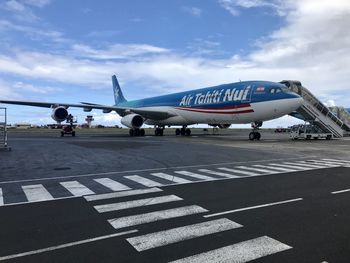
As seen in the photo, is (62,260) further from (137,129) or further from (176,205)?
(137,129)

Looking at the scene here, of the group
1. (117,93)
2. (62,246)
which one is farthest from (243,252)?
(117,93)

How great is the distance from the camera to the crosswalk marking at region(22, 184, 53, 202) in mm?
8180

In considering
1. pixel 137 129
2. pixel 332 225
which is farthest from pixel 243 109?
pixel 332 225

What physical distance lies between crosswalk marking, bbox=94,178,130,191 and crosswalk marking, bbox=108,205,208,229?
8.67 ft

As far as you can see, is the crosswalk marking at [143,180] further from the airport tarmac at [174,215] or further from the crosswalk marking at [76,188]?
the crosswalk marking at [76,188]

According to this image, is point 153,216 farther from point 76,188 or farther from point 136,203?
point 76,188

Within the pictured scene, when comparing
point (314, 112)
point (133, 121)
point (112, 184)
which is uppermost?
point (314, 112)

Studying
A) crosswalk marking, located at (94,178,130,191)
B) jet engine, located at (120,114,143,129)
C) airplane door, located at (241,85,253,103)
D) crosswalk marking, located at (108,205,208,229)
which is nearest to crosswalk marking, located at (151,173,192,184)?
crosswalk marking, located at (94,178,130,191)

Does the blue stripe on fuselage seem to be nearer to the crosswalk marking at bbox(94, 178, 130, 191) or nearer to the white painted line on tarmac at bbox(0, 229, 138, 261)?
the crosswalk marking at bbox(94, 178, 130, 191)

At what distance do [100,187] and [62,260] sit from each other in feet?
16.5

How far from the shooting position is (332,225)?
5891mm

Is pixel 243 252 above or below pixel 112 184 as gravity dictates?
above

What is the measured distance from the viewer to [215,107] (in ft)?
107

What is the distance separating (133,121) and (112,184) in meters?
28.5
